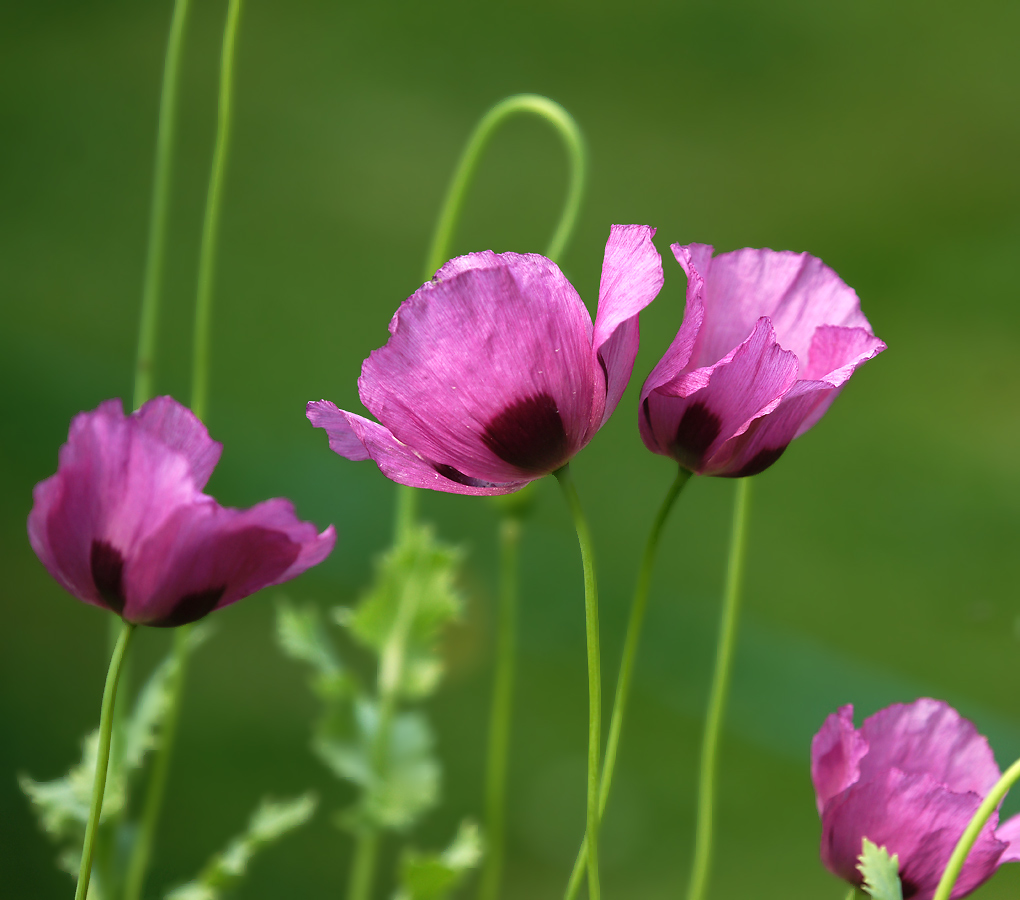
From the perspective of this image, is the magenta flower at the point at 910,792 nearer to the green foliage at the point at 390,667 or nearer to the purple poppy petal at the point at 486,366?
the purple poppy petal at the point at 486,366

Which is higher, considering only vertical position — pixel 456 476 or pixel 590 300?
pixel 456 476

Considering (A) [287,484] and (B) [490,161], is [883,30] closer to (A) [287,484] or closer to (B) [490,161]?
(B) [490,161]

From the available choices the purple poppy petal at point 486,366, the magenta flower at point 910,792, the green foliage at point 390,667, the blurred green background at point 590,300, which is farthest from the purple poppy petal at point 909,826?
the blurred green background at point 590,300

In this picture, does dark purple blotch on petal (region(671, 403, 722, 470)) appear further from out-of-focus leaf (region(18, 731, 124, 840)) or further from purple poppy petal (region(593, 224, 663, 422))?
out-of-focus leaf (region(18, 731, 124, 840))

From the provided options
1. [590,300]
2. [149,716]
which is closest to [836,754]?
[149,716]

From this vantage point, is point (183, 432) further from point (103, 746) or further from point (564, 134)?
point (564, 134)

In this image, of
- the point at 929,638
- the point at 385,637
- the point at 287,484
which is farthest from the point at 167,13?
the point at 385,637

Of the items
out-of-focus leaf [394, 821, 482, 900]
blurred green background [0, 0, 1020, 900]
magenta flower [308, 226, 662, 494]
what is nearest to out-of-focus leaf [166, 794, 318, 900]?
out-of-focus leaf [394, 821, 482, 900]
